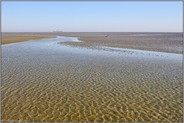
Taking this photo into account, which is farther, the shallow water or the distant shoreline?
the distant shoreline

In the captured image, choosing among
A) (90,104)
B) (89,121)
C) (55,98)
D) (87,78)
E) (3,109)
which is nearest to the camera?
(89,121)

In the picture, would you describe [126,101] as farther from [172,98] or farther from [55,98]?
[55,98]

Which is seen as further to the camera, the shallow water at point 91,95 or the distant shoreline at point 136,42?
the distant shoreline at point 136,42

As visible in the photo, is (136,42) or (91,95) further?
(136,42)

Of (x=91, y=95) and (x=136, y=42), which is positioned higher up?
(x=91, y=95)

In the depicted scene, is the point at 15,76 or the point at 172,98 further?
the point at 15,76

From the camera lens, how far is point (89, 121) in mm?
7832

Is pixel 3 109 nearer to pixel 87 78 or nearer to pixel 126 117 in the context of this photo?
pixel 126 117

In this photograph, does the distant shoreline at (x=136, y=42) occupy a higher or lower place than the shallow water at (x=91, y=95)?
lower

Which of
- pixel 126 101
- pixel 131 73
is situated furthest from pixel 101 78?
pixel 126 101

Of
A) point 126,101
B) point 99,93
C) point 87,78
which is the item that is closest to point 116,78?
point 87,78

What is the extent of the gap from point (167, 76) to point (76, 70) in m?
6.36

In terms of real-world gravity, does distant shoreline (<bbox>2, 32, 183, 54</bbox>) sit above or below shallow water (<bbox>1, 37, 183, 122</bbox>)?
below

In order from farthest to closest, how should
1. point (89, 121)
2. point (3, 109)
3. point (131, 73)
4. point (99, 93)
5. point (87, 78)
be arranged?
point (131, 73) < point (87, 78) < point (99, 93) < point (3, 109) < point (89, 121)
